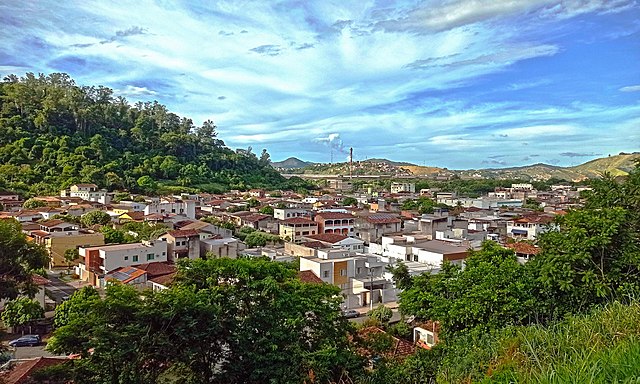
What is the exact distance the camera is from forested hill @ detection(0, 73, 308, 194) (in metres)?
43.1

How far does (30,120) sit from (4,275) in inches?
1834

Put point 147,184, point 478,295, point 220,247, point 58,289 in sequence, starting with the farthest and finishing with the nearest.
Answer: point 147,184
point 220,247
point 58,289
point 478,295

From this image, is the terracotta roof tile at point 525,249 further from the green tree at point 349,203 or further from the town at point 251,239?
the green tree at point 349,203

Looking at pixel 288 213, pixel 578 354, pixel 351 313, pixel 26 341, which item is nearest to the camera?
pixel 578 354

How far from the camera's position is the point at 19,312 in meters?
14.6

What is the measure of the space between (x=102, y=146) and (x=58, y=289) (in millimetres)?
34488

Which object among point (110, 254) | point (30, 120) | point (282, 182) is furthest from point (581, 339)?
point (282, 182)

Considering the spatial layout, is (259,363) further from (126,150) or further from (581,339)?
(126,150)

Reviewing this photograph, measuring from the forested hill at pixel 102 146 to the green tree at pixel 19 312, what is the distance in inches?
1104

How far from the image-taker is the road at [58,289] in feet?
58.7

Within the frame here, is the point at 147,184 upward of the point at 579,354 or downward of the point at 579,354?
upward

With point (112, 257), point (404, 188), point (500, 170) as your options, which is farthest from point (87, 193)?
point (500, 170)

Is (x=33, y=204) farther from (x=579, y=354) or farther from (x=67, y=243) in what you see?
(x=579, y=354)

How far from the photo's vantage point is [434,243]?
23.8m
